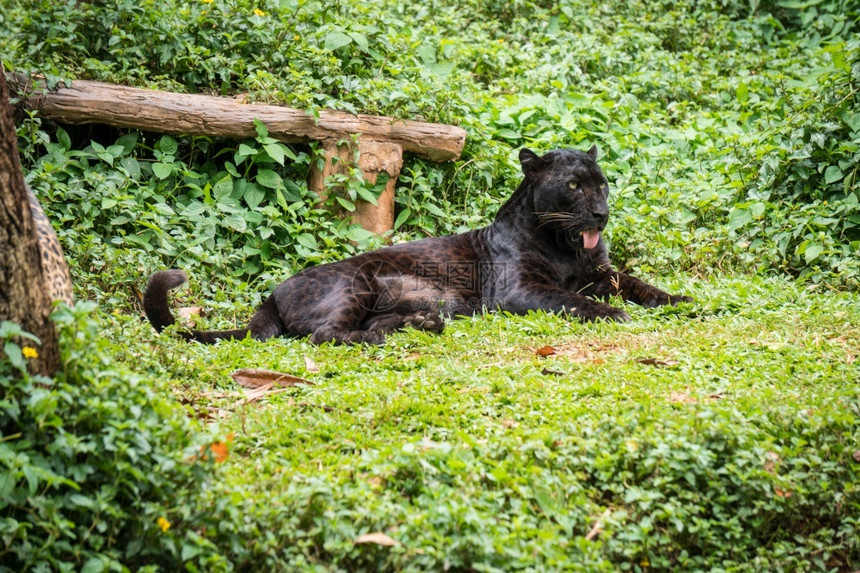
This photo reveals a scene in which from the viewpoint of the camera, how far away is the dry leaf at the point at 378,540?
9.92ft

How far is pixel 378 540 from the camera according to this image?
3.02m

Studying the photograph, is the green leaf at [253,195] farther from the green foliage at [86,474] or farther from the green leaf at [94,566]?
the green leaf at [94,566]

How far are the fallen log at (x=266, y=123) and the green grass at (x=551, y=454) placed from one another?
121 inches

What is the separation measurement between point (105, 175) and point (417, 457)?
5.31 metres

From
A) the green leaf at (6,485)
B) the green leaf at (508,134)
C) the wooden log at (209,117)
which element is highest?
the wooden log at (209,117)

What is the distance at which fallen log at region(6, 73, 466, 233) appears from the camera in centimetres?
752

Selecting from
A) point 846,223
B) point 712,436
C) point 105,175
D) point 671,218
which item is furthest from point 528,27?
point 712,436

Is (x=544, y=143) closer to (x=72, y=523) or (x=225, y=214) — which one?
(x=225, y=214)

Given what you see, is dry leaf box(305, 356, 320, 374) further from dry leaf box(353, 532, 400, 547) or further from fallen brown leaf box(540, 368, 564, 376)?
dry leaf box(353, 532, 400, 547)

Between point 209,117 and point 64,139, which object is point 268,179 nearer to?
point 209,117

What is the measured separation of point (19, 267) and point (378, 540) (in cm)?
158

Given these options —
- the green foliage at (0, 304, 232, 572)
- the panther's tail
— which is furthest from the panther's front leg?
the green foliage at (0, 304, 232, 572)

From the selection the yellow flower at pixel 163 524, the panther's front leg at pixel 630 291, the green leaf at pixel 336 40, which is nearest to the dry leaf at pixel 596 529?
the yellow flower at pixel 163 524

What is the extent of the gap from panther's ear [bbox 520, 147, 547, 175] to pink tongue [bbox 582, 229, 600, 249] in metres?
0.69
